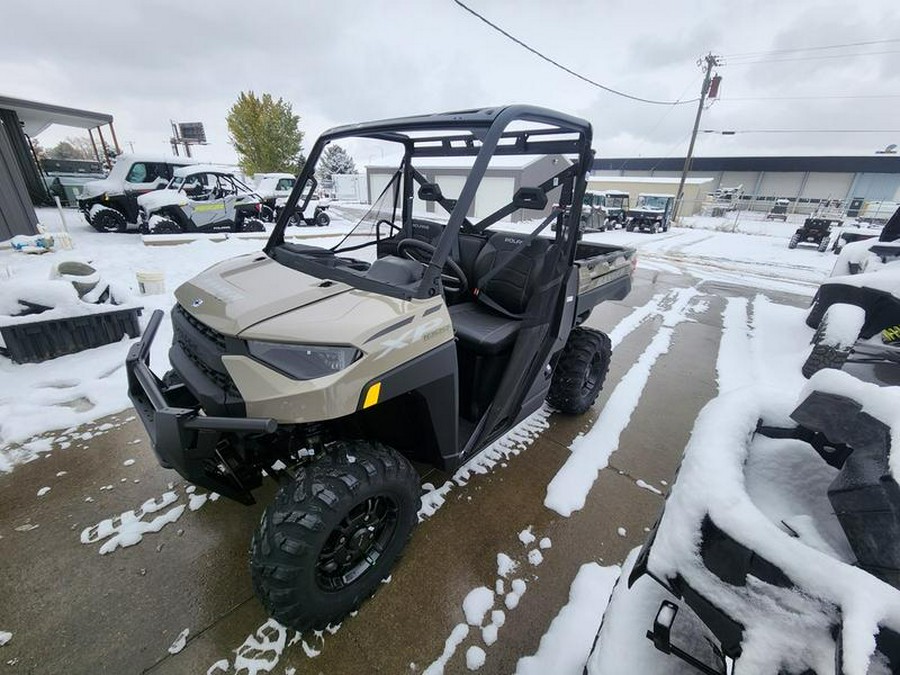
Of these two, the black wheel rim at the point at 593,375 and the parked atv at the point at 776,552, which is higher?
the parked atv at the point at 776,552

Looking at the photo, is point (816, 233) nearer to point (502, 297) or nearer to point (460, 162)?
point (502, 297)

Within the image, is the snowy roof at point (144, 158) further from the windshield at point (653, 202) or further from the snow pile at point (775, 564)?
the windshield at point (653, 202)

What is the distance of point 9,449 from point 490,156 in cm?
348

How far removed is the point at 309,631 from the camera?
1616mm

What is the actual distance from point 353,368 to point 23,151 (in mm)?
18875

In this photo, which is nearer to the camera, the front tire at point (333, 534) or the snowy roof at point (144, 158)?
the front tire at point (333, 534)

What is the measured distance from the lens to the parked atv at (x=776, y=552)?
0.69 meters

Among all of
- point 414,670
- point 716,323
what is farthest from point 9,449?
point 716,323

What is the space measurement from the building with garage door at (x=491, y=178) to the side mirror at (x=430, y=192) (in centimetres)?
4

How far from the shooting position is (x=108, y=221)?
948 centimetres

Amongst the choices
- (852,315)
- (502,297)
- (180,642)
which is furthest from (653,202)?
(180,642)

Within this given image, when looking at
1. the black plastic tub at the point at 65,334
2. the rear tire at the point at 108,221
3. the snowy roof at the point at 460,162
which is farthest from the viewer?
the rear tire at the point at 108,221

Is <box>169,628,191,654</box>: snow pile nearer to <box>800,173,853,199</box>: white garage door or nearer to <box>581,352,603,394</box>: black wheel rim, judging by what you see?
<box>581,352,603,394</box>: black wheel rim

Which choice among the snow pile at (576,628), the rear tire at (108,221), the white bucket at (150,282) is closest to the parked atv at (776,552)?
the snow pile at (576,628)
